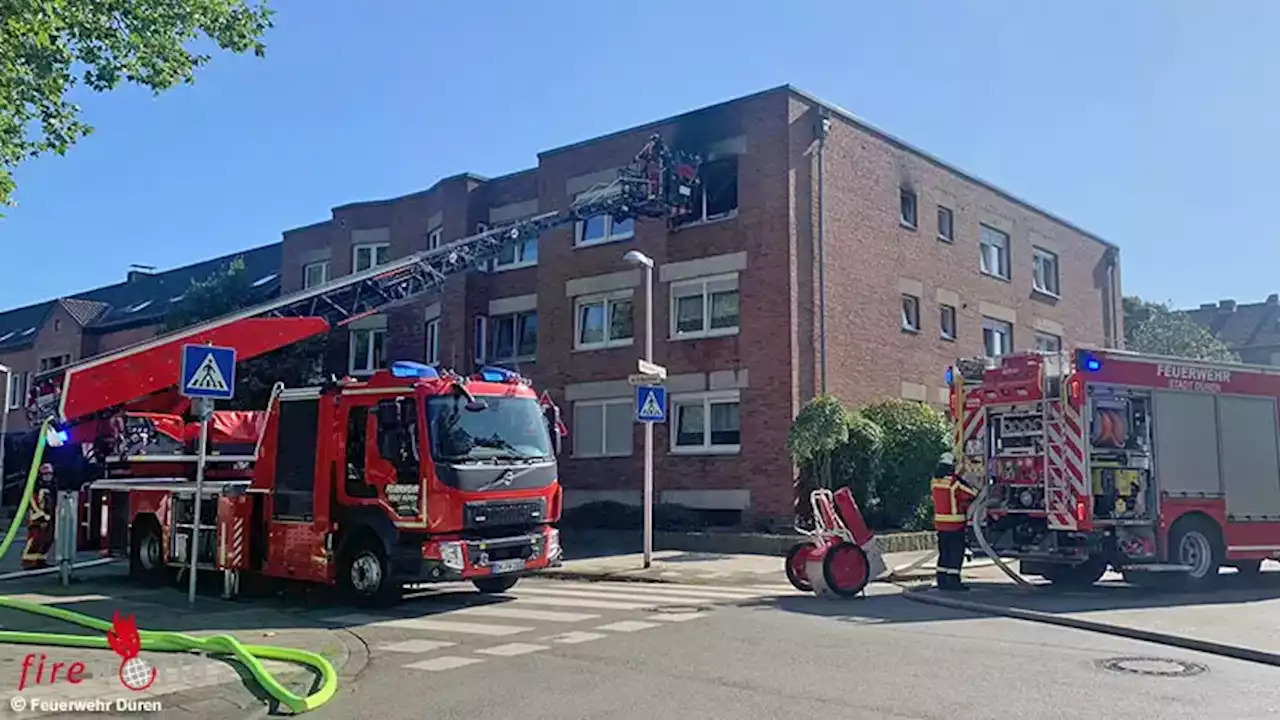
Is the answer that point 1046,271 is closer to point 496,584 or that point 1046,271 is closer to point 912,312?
point 912,312

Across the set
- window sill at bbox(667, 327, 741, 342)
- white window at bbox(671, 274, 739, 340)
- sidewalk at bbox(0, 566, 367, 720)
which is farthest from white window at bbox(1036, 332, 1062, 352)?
sidewalk at bbox(0, 566, 367, 720)

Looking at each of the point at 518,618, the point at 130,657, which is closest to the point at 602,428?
the point at 518,618

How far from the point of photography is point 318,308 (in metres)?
20.6

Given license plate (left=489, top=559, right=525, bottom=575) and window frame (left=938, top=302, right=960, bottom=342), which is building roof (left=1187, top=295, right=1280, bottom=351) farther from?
license plate (left=489, top=559, right=525, bottom=575)

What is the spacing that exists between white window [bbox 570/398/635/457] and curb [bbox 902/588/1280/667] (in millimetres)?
12964

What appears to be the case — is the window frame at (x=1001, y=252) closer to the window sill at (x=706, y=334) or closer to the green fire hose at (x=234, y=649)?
the window sill at (x=706, y=334)

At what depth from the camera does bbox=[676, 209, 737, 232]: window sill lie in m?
25.5

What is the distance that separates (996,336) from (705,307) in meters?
10.5

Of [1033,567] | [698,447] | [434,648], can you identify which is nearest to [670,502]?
[698,447]

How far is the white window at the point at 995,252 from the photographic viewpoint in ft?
103

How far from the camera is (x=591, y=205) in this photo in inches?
1041

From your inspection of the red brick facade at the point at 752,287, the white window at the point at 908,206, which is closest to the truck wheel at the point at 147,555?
the red brick facade at the point at 752,287

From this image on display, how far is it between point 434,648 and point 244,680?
6.91 feet

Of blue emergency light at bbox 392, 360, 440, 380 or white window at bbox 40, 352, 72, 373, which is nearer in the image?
blue emergency light at bbox 392, 360, 440, 380
